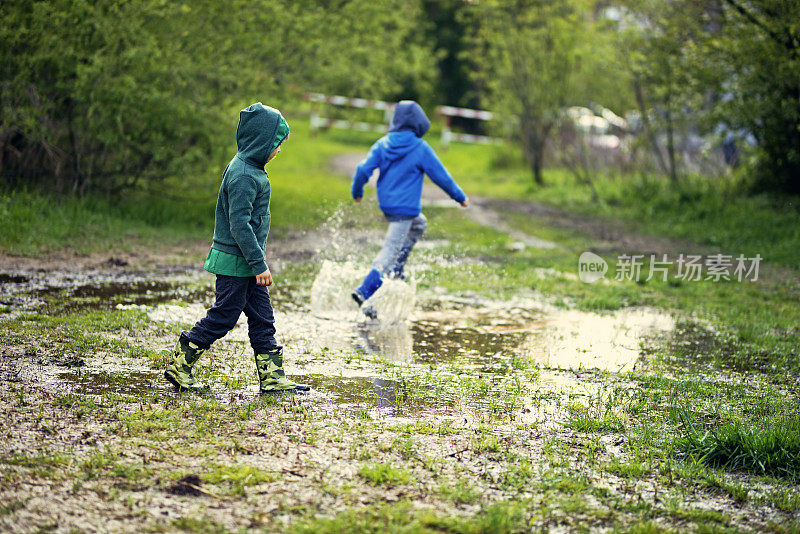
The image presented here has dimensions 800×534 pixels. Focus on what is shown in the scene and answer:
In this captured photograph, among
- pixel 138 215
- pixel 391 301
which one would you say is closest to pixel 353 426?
pixel 391 301

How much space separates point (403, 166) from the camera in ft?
26.4

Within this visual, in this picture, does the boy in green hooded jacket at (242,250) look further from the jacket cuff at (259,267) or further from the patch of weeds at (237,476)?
the patch of weeds at (237,476)

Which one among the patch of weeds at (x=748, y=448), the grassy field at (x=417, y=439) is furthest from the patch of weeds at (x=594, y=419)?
the patch of weeds at (x=748, y=448)

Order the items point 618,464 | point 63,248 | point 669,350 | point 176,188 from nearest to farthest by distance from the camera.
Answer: point 618,464
point 669,350
point 63,248
point 176,188

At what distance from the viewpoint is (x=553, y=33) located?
1950 cm

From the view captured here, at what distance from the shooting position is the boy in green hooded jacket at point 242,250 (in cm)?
534

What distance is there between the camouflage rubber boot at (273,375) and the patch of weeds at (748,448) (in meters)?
2.17

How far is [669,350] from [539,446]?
9.19 ft

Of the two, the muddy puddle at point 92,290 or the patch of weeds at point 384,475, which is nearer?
the patch of weeds at point 384,475

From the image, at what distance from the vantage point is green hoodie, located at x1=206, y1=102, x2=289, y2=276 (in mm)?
5316

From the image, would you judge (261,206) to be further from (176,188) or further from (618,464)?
(176,188)

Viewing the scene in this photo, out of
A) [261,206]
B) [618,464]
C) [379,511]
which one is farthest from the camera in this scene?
[261,206]

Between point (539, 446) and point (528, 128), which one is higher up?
point (528, 128)

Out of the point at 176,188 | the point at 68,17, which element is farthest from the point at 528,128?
the point at 68,17
